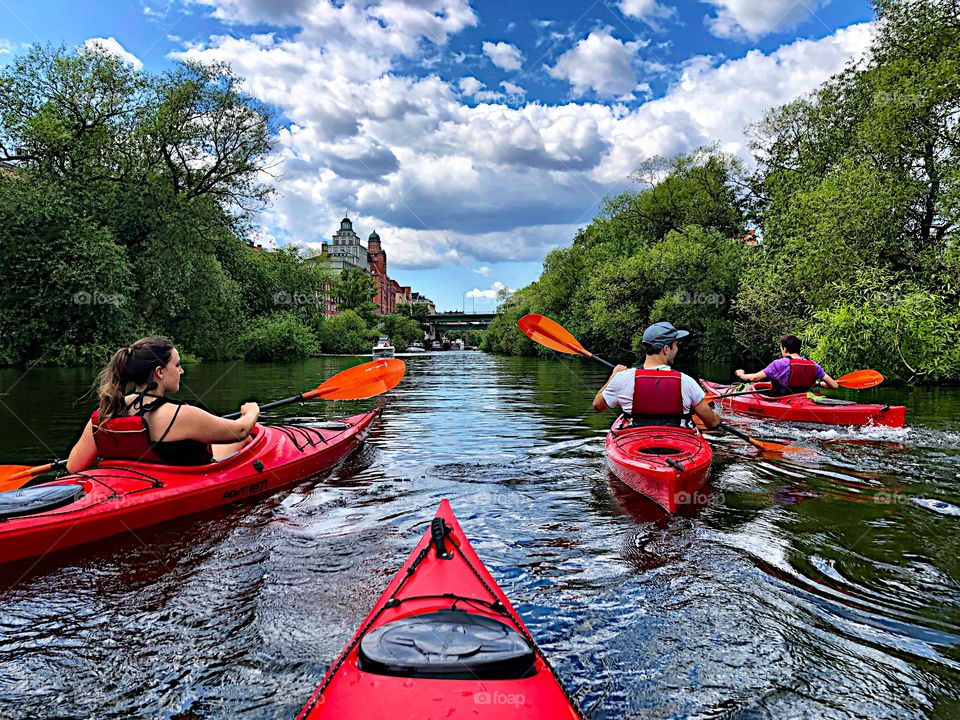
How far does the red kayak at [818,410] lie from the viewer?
8781 mm

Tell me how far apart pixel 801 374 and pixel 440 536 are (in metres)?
8.82

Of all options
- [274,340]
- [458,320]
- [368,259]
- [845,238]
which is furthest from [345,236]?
[845,238]

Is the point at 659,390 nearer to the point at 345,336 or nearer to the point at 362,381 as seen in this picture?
the point at 362,381

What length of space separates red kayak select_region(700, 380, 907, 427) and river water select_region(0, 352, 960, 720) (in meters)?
1.50

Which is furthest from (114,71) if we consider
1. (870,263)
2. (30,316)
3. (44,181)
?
(870,263)

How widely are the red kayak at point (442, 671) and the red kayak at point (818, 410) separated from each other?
8.64m

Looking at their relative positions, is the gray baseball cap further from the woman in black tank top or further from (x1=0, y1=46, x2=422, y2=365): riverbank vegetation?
(x1=0, y1=46, x2=422, y2=365): riverbank vegetation

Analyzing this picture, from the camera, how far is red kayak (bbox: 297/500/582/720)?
1835 millimetres

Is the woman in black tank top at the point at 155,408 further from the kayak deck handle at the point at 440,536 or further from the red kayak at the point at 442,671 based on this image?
the red kayak at the point at 442,671

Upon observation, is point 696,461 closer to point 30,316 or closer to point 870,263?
point 870,263

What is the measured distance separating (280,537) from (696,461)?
3760 mm

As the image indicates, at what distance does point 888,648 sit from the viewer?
301cm

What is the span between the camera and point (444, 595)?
257 centimetres

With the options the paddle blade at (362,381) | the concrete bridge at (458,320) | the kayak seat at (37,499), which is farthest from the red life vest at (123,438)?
the concrete bridge at (458,320)
